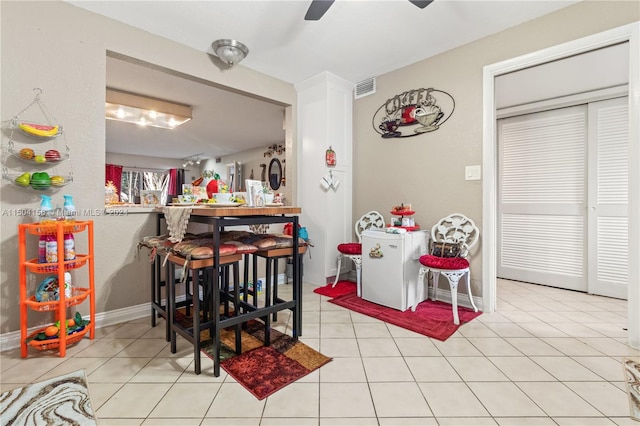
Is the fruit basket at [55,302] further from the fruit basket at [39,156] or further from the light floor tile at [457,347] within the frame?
the light floor tile at [457,347]

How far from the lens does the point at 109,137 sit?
622cm

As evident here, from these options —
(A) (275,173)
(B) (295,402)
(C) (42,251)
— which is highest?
(A) (275,173)

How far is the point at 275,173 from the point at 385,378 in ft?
18.7

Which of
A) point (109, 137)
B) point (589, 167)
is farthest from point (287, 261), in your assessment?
point (109, 137)

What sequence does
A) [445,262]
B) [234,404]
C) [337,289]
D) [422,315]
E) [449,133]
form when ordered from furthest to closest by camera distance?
[337,289]
[449,133]
[422,315]
[445,262]
[234,404]

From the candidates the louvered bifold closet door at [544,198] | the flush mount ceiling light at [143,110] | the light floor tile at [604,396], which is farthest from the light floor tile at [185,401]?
the flush mount ceiling light at [143,110]

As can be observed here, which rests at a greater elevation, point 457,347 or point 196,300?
point 196,300

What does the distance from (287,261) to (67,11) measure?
2970 mm


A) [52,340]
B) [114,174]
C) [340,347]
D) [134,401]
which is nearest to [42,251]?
[52,340]

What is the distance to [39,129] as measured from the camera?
1986 mm

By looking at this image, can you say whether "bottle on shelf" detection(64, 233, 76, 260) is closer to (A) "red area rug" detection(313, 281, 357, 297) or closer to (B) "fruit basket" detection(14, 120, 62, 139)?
(B) "fruit basket" detection(14, 120, 62, 139)

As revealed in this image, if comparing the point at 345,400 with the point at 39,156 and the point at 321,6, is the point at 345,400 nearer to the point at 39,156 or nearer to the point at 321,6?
the point at 321,6

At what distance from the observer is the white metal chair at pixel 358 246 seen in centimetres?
306

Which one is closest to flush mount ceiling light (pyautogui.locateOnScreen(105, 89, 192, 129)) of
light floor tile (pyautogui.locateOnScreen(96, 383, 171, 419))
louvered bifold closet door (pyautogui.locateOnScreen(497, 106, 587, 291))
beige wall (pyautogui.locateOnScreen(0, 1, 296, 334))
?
beige wall (pyautogui.locateOnScreen(0, 1, 296, 334))
